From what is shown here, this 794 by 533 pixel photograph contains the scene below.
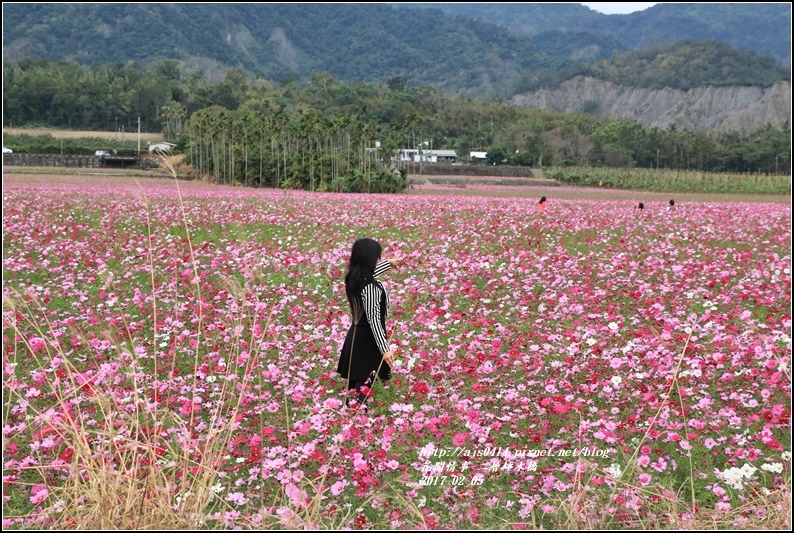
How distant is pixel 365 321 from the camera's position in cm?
587

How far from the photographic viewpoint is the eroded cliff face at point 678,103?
477 ft

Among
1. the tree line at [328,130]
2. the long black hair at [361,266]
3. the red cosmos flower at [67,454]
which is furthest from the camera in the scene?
the tree line at [328,130]

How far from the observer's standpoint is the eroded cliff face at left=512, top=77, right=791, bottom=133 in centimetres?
14538

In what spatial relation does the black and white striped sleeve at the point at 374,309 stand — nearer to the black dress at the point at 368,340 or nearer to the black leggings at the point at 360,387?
the black dress at the point at 368,340

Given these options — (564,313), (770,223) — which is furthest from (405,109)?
(564,313)

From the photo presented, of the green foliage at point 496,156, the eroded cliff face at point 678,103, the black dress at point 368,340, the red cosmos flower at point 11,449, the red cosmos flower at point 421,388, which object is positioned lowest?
the red cosmos flower at point 11,449

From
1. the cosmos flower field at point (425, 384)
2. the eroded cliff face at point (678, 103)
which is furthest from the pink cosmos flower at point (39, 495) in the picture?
the eroded cliff face at point (678, 103)

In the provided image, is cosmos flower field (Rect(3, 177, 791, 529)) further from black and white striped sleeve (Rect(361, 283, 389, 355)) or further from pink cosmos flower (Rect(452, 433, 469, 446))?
black and white striped sleeve (Rect(361, 283, 389, 355))

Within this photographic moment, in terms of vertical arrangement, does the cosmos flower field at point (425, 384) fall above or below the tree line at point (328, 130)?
below

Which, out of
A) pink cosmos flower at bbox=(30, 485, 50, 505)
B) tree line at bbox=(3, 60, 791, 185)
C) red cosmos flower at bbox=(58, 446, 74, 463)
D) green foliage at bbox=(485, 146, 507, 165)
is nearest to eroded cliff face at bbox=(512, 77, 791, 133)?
tree line at bbox=(3, 60, 791, 185)

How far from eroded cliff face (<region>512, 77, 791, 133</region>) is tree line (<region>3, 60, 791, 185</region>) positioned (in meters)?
52.4

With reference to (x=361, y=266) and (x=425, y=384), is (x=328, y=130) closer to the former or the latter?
(x=361, y=266)

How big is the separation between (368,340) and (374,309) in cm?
30

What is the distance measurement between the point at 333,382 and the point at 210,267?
5.75 metres
